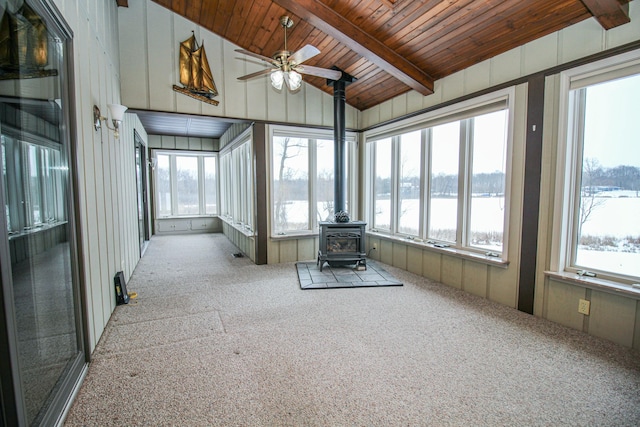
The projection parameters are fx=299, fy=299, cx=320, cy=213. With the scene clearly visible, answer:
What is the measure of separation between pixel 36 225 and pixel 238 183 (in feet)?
16.5

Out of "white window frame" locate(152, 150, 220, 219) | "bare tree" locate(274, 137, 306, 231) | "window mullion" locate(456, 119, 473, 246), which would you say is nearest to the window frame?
"bare tree" locate(274, 137, 306, 231)

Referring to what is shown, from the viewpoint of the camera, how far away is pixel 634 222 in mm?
2441

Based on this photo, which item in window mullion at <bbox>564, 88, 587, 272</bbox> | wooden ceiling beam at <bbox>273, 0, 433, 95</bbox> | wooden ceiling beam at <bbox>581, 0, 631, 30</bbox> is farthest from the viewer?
wooden ceiling beam at <bbox>273, 0, 433, 95</bbox>

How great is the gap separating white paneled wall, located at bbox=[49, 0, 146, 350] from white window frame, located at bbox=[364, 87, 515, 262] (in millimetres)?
3772

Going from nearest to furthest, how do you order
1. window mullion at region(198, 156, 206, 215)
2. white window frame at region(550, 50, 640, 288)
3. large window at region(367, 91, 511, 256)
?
1. white window frame at region(550, 50, 640, 288)
2. large window at region(367, 91, 511, 256)
3. window mullion at region(198, 156, 206, 215)

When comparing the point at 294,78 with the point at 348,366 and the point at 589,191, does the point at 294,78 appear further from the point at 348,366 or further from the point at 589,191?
the point at 589,191

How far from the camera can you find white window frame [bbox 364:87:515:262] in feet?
10.5

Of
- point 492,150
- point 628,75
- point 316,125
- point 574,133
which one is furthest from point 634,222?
point 316,125

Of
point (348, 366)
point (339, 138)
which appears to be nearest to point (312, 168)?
point (339, 138)

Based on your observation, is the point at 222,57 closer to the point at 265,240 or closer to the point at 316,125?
the point at 316,125

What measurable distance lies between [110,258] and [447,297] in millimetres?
3721

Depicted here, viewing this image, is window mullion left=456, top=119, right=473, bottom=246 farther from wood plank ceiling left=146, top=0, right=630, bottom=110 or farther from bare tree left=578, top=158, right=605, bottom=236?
bare tree left=578, top=158, right=605, bottom=236

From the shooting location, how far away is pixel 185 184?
8.76 m

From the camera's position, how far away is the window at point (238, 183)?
18.5ft
